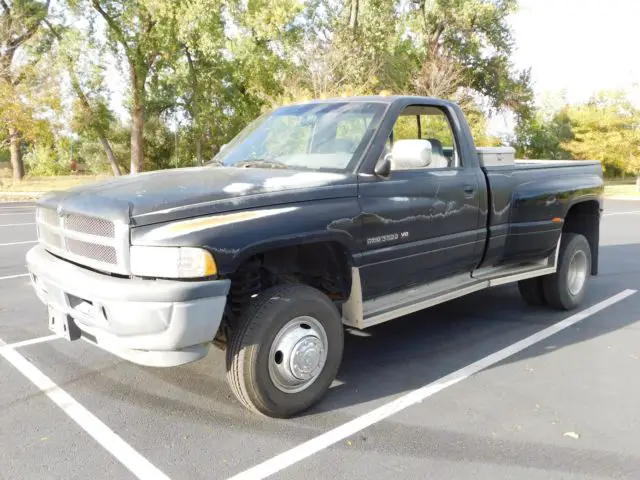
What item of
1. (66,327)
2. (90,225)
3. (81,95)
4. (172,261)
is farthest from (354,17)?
(172,261)

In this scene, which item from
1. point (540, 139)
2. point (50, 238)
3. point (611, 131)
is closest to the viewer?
point (50, 238)

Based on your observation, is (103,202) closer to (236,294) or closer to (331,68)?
(236,294)

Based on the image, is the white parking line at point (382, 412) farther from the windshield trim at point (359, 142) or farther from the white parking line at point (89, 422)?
the windshield trim at point (359, 142)

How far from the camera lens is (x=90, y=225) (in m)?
3.19

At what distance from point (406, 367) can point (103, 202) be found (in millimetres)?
2483

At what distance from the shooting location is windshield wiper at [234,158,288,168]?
406 cm

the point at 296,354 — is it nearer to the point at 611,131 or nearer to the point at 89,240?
the point at 89,240

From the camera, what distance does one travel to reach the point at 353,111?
4332mm

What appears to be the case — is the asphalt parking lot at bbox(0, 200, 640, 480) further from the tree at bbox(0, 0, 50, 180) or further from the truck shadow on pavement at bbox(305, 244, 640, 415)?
the tree at bbox(0, 0, 50, 180)

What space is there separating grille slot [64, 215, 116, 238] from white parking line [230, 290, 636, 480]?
56.9 inches

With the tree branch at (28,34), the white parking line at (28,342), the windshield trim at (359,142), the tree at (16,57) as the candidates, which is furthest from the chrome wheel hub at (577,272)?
the tree branch at (28,34)

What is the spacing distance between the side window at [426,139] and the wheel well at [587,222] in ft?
6.39

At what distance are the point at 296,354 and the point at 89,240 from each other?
136 cm

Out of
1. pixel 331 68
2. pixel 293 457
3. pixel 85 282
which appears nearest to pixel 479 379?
pixel 293 457
